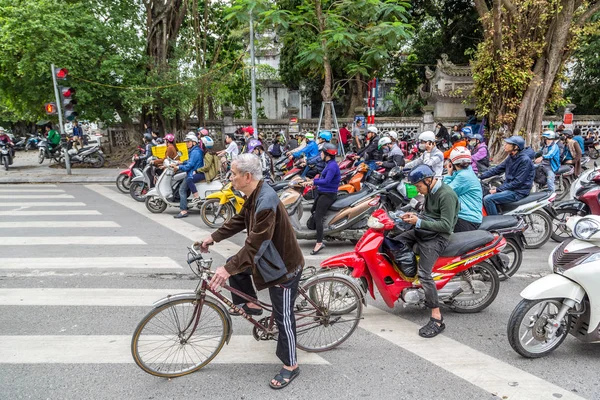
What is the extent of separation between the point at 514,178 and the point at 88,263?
653cm

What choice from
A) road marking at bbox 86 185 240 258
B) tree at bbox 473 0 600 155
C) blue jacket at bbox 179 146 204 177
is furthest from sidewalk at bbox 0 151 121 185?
tree at bbox 473 0 600 155

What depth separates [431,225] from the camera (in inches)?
157

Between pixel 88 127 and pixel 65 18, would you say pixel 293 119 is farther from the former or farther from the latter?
pixel 88 127

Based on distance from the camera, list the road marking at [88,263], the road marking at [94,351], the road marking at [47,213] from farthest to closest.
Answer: the road marking at [47,213] < the road marking at [88,263] < the road marking at [94,351]

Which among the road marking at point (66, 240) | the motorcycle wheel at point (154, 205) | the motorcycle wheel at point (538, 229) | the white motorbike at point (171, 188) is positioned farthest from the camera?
the motorcycle wheel at point (154, 205)

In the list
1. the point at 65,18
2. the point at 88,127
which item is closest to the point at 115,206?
the point at 65,18

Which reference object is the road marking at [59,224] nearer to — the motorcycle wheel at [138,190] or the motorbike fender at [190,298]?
the motorcycle wheel at [138,190]

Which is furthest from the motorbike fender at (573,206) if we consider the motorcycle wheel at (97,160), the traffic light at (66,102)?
the motorcycle wheel at (97,160)

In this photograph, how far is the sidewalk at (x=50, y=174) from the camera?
14.3 metres

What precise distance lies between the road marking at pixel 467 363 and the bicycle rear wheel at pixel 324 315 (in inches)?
17.7

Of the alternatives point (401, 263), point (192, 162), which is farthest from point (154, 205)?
point (401, 263)

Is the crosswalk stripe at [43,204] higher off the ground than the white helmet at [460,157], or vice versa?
the white helmet at [460,157]

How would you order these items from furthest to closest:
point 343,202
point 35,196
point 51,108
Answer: point 51,108
point 35,196
point 343,202

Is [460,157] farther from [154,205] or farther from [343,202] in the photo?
[154,205]
